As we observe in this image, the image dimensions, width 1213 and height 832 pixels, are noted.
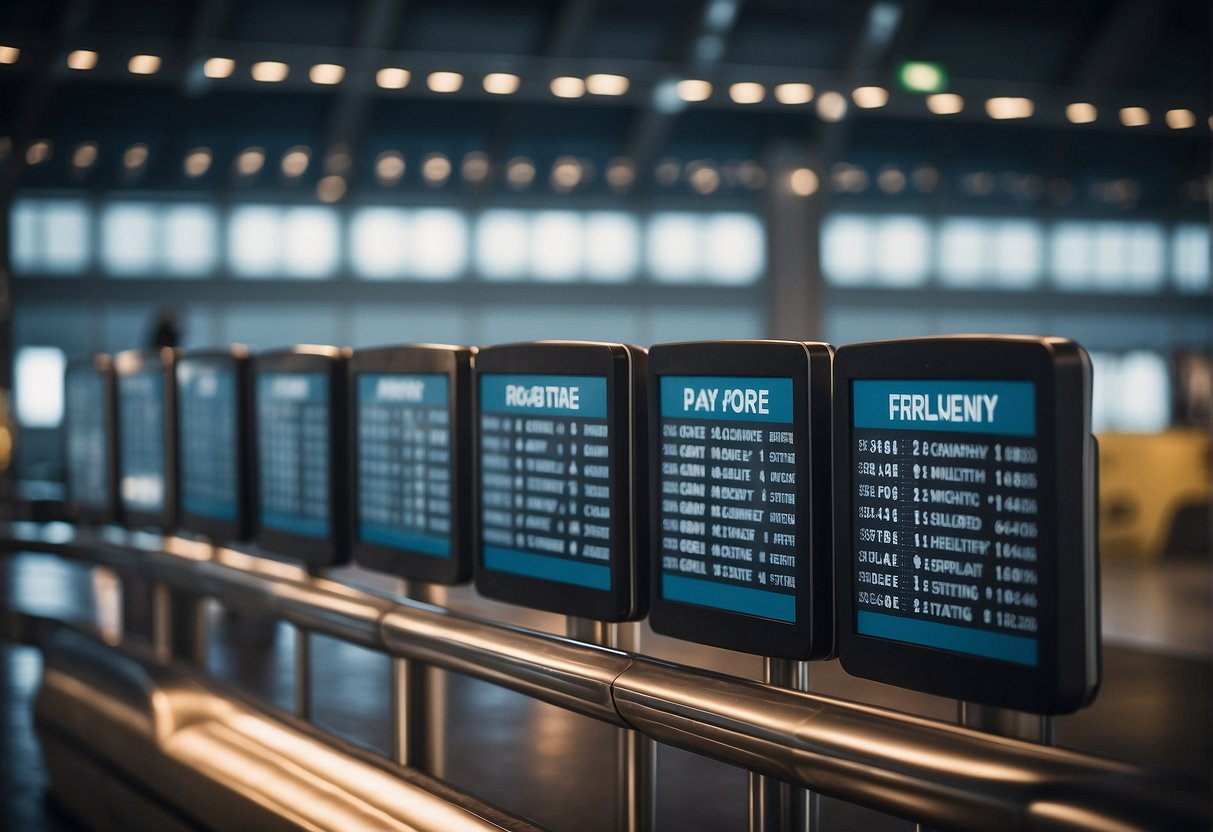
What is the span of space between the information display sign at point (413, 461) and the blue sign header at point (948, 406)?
1.13m

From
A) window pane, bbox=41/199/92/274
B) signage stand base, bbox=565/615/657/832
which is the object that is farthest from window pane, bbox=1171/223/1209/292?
signage stand base, bbox=565/615/657/832

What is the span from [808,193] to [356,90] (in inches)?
360

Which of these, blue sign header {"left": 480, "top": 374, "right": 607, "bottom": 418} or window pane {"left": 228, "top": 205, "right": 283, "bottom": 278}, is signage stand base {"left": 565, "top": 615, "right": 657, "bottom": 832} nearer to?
blue sign header {"left": 480, "top": 374, "right": 607, "bottom": 418}

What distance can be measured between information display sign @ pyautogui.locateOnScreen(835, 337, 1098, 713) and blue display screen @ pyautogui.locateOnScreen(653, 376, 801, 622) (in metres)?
0.11

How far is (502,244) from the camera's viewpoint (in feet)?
65.7

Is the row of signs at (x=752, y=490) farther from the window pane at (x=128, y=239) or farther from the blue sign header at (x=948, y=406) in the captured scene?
the window pane at (x=128, y=239)

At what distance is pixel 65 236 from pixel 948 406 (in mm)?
18236

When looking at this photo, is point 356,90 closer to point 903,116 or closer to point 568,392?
point 903,116

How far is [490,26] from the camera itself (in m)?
18.9

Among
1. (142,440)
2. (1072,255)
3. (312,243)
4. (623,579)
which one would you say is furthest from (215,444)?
(1072,255)

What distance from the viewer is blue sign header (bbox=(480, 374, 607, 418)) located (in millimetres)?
2430

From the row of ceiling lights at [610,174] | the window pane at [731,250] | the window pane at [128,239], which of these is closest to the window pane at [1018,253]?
the row of ceiling lights at [610,174]

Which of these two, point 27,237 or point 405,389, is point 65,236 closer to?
point 27,237

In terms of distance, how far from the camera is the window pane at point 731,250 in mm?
20750
